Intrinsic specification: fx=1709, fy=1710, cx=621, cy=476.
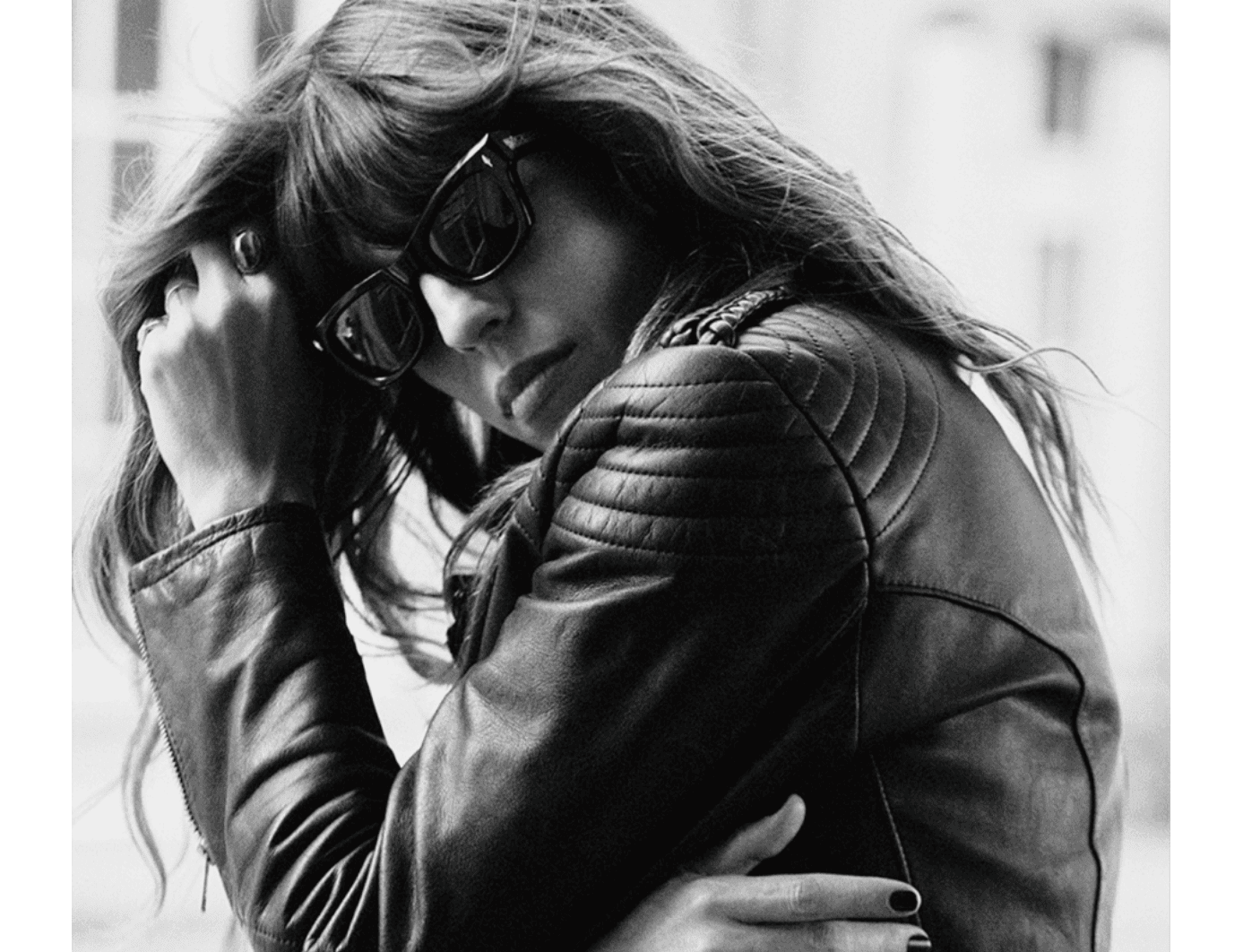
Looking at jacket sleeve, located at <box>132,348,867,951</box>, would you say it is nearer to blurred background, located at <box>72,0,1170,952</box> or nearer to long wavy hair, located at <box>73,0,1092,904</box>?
long wavy hair, located at <box>73,0,1092,904</box>

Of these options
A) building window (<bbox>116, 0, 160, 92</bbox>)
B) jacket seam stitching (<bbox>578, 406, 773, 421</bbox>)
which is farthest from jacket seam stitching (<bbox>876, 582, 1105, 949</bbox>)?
building window (<bbox>116, 0, 160, 92</bbox>)

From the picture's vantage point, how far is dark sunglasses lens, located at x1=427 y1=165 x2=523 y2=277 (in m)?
1.83

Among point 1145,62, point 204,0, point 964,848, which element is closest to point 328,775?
point 964,848

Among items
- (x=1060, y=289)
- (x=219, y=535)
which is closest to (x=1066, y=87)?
(x=1060, y=289)

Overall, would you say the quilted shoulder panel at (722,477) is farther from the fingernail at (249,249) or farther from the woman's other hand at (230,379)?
the fingernail at (249,249)

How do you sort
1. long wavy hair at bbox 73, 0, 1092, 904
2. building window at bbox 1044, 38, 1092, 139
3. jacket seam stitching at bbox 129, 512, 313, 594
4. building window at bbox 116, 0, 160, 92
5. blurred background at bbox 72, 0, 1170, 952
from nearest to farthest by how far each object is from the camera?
1. long wavy hair at bbox 73, 0, 1092, 904
2. jacket seam stitching at bbox 129, 512, 313, 594
3. blurred background at bbox 72, 0, 1170, 952
4. building window at bbox 116, 0, 160, 92
5. building window at bbox 1044, 38, 1092, 139

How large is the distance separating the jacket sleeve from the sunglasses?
333 millimetres

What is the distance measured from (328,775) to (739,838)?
422 millimetres

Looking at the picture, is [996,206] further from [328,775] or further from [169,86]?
[328,775]

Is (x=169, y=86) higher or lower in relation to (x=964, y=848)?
higher

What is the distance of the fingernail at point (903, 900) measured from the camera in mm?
1492

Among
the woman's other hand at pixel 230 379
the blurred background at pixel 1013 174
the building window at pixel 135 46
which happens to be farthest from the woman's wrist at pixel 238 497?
the building window at pixel 135 46

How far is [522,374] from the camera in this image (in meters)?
1.95

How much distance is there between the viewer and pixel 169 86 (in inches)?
214
